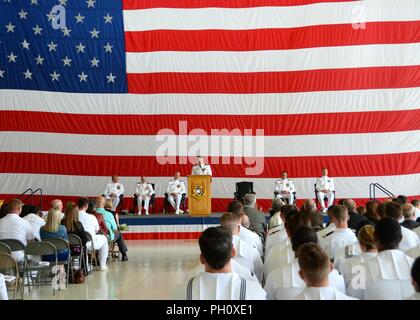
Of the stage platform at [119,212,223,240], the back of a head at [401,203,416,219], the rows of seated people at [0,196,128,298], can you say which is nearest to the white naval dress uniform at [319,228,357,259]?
the back of a head at [401,203,416,219]

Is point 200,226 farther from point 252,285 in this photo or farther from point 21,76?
point 252,285

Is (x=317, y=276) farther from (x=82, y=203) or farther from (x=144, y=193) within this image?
(x=144, y=193)

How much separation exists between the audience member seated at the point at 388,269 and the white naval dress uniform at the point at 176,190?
12.7 m

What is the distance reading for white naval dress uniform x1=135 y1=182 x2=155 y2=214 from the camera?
16.7 m

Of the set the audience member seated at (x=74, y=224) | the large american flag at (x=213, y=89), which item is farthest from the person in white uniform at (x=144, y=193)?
the audience member seated at (x=74, y=224)

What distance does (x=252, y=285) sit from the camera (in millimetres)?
3375

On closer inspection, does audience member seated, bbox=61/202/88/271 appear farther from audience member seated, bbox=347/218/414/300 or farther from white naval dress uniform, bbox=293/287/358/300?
white naval dress uniform, bbox=293/287/358/300

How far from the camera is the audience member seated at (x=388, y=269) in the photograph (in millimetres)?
3879

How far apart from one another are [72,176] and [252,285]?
14634mm

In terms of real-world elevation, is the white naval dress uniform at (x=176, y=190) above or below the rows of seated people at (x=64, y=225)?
above

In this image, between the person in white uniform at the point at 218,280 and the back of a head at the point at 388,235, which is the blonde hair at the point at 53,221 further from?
the person in white uniform at the point at 218,280

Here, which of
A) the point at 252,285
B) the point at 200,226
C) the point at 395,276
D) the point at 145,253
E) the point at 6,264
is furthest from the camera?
the point at 200,226

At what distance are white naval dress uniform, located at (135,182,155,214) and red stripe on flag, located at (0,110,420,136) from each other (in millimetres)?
1472
